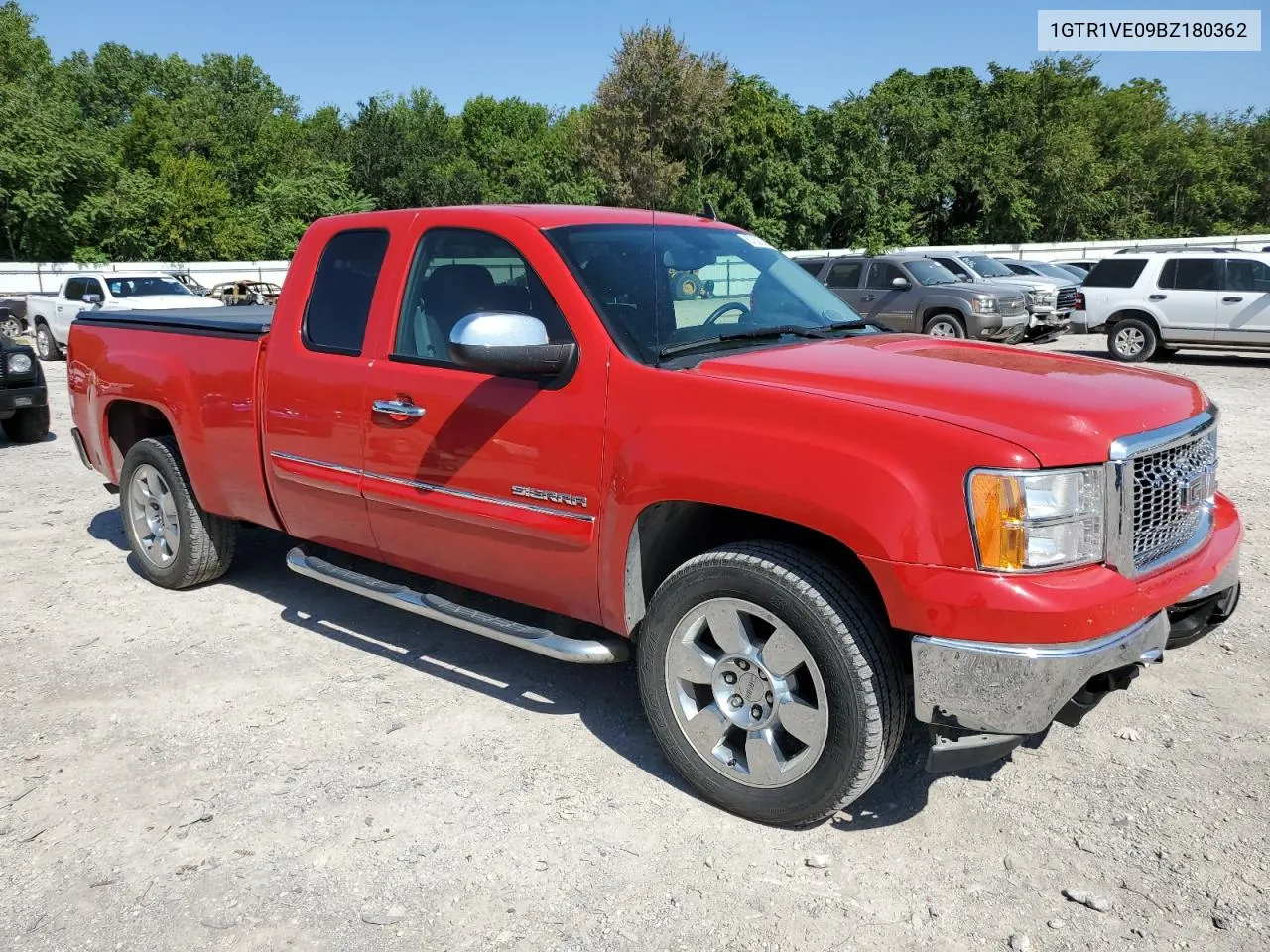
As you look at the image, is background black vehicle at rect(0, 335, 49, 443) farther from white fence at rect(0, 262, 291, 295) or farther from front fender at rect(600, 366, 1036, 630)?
white fence at rect(0, 262, 291, 295)

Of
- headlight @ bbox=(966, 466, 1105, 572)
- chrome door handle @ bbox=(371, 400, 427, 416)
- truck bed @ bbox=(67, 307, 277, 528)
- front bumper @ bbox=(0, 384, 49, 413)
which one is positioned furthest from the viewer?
front bumper @ bbox=(0, 384, 49, 413)

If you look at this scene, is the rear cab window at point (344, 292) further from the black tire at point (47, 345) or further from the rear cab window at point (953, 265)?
the black tire at point (47, 345)

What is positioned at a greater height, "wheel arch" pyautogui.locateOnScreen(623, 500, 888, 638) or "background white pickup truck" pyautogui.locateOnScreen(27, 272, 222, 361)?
"background white pickup truck" pyautogui.locateOnScreen(27, 272, 222, 361)

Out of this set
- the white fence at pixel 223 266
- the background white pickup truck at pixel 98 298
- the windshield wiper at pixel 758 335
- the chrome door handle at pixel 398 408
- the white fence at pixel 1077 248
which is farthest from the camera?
the white fence at pixel 1077 248

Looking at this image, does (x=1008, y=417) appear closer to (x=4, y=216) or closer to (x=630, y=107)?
(x=4, y=216)

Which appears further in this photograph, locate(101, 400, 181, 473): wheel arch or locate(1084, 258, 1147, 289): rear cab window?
locate(1084, 258, 1147, 289): rear cab window

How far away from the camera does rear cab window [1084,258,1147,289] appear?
16312 millimetres

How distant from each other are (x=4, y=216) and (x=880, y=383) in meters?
43.9

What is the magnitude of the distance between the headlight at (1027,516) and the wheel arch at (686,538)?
0.50 metres

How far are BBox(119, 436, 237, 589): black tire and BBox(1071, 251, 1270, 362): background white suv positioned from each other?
14612 mm

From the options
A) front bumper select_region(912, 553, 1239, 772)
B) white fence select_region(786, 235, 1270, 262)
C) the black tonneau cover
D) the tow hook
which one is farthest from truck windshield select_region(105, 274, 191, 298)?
white fence select_region(786, 235, 1270, 262)

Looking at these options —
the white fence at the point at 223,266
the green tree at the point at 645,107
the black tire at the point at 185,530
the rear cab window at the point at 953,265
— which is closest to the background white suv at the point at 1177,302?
the rear cab window at the point at 953,265

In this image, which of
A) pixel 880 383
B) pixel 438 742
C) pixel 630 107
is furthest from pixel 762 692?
pixel 630 107

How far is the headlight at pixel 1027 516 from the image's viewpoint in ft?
8.64
